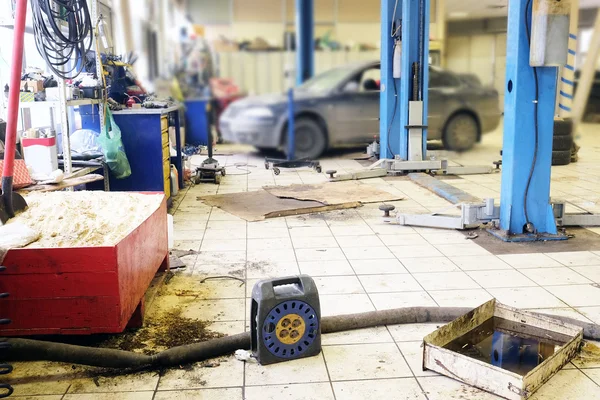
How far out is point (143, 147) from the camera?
484 centimetres

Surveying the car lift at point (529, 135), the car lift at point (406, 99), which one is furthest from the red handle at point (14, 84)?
the car lift at point (406, 99)

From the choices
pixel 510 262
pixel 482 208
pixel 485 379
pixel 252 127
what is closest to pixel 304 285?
pixel 485 379

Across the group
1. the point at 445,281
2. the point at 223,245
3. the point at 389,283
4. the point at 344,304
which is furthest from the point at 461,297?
the point at 223,245

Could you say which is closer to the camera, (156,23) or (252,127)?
(156,23)

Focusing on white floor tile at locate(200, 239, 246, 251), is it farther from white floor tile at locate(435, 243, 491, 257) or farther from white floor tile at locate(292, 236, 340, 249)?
white floor tile at locate(435, 243, 491, 257)

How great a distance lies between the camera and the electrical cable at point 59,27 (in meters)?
3.47

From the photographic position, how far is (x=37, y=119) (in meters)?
5.22

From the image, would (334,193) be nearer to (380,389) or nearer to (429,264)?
(429,264)

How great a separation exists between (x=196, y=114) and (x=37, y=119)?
482 cm

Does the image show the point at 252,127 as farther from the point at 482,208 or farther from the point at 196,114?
the point at 482,208

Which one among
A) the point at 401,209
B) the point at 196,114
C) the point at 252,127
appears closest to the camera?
the point at 196,114

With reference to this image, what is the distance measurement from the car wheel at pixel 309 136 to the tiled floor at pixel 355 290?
0.98 ft

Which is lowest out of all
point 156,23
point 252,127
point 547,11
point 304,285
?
point 304,285

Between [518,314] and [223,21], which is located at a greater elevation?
[223,21]
